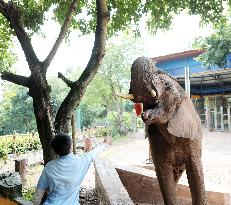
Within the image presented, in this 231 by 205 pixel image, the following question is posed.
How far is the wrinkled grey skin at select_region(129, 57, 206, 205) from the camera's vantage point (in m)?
3.38

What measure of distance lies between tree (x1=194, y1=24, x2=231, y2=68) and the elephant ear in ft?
45.6

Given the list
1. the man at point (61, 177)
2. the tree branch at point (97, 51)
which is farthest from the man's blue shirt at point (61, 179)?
the tree branch at point (97, 51)

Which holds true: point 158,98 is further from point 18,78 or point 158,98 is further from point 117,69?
point 117,69

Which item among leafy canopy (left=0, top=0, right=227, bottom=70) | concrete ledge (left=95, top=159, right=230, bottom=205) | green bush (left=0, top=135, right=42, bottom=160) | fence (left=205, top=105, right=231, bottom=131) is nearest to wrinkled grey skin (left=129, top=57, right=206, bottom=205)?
concrete ledge (left=95, top=159, right=230, bottom=205)

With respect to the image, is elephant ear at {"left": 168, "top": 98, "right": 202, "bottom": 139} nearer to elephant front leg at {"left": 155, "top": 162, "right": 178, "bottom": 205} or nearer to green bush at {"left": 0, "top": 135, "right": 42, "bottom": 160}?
elephant front leg at {"left": 155, "top": 162, "right": 178, "bottom": 205}

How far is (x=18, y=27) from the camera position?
246 inches

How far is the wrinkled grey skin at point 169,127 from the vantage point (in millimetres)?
3385

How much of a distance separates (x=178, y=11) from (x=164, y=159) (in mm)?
5692

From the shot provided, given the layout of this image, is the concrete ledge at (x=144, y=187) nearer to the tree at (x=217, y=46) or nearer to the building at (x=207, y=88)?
the tree at (x=217, y=46)

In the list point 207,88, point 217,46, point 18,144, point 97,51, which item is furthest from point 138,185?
point 207,88

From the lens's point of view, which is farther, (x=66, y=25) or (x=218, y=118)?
(x=218, y=118)

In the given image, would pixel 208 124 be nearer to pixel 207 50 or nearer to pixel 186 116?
pixel 207 50

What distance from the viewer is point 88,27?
9.61 metres

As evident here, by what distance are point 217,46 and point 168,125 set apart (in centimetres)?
1471
